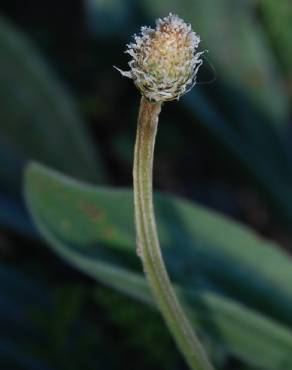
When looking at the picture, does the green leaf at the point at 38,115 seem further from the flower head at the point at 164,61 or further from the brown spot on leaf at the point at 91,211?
the flower head at the point at 164,61

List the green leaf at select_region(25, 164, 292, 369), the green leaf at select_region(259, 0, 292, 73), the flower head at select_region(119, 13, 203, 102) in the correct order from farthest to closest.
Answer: the green leaf at select_region(259, 0, 292, 73), the green leaf at select_region(25, 164, 292, 369), the flower head at select_region(119, 13, 203, 102)

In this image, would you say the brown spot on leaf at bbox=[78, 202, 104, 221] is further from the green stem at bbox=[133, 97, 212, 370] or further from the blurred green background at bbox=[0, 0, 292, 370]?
the green stem at bbox=[133, 97, 212, 370]

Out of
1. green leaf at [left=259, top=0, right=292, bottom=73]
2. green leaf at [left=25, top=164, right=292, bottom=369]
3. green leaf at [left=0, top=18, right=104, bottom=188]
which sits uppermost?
green leaf at [left=259, top=0, right=292, bottom=73]

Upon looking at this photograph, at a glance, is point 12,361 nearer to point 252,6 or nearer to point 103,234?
point 103,234

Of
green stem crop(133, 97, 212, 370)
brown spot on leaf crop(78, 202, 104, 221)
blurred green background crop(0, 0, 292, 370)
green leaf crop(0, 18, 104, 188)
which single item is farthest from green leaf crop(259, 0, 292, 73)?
green stem crop(133, 97, 212, 370)

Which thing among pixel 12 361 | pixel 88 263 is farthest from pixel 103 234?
pixel 12 361

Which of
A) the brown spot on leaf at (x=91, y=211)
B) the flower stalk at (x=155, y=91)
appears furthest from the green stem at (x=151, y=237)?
the brown spot on leaf at (x=91, y=211)

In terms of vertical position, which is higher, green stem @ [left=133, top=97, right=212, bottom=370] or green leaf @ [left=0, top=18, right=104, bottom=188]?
green leaf @ [left=0, top=18, right=104, bottom=188]

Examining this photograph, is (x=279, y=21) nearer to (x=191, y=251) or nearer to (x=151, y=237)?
(x=191, y=251)

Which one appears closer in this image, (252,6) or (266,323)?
(266,323)
